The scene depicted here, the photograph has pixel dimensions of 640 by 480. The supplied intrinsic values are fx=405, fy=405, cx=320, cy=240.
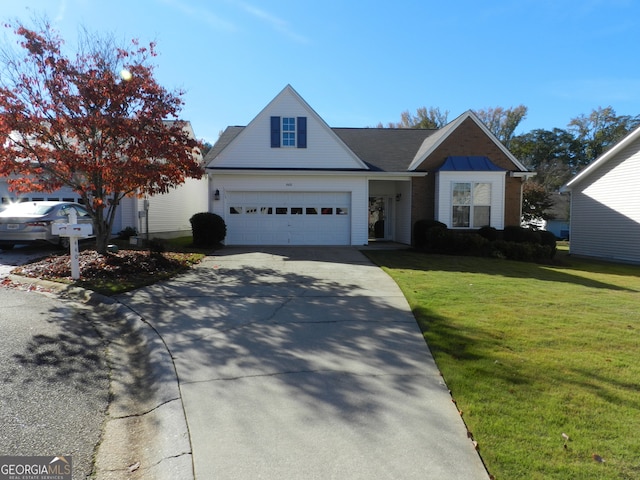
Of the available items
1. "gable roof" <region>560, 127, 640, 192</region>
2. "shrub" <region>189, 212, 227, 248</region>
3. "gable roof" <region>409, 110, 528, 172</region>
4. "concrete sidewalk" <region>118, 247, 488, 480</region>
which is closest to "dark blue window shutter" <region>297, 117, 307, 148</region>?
"shrub" <region>189, 212, 227, 248</region>

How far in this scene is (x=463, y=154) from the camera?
18375 mm

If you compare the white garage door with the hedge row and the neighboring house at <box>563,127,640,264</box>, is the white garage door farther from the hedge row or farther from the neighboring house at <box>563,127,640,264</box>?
the neighboring house at <box>563,127,640,264</box>

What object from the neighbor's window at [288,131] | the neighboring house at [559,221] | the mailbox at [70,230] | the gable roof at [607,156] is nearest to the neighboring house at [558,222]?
the neighboring house at [559,221]

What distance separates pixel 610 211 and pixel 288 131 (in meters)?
15.0

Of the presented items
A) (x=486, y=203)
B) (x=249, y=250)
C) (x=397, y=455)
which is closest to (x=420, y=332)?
(x=397, y=455)

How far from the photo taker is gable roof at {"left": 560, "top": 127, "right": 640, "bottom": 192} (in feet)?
54.7

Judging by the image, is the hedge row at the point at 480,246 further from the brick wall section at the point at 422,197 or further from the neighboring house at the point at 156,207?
the neighboring house at the point at 156,207

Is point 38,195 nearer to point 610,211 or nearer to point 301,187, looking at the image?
point 301,187

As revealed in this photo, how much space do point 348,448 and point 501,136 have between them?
5451 centimetres

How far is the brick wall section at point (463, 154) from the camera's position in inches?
717

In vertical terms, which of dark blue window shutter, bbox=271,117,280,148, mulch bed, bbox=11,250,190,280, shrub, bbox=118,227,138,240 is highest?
dark blue window shutter, bbox=271,117,280,148

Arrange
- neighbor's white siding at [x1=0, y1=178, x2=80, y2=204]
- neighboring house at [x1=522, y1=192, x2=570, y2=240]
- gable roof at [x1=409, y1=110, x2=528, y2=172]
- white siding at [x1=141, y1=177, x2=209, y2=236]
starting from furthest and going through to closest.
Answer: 1. neighboring house at [x1=522, y1=192, x2=570, y2=240]
2. white siding at [x1=141, y1=177, x2=209, y2=236]
3. gable roof at [x1=409, y1=110, x2=528, y2=172]
4. neighbor's white siding at [x1=0, y1=178, x2=80, y2=204]

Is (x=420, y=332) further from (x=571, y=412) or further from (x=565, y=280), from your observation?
(x=565, y=280)

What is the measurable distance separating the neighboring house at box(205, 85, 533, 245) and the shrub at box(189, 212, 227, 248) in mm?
1117
